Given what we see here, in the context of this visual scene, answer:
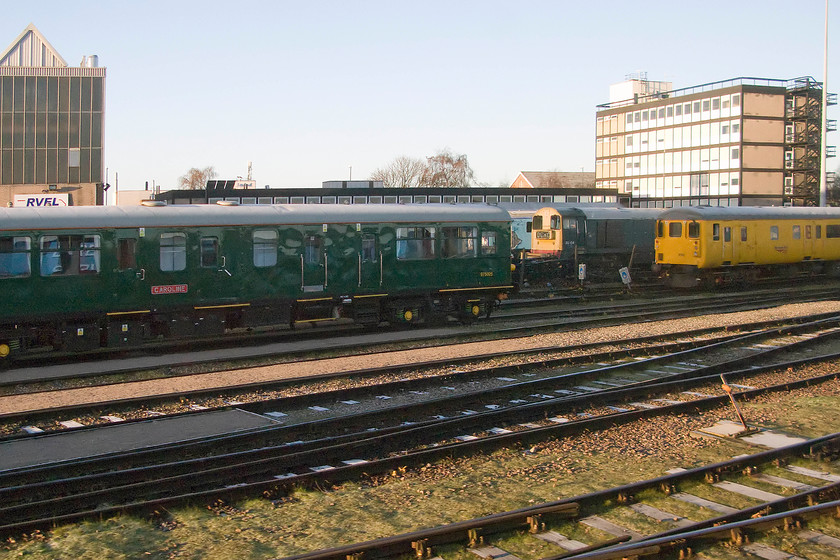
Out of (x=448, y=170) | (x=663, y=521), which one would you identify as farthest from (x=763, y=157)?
(x=663, y=521)

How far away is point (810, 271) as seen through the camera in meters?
36.5

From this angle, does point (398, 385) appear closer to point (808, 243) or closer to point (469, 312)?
point (469, 312)

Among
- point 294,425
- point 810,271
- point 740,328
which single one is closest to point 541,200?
point 810,271

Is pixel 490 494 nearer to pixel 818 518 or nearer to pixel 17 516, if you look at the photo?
A: pixel 818 518

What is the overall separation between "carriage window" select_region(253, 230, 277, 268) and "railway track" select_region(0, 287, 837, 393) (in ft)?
6.78

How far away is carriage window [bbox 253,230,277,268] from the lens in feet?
62.0

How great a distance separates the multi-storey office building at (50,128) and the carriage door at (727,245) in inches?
1762

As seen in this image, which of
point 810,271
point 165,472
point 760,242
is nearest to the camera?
point 165,472

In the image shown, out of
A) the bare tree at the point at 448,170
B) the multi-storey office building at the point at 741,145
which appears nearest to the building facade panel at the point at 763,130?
the multi-storey office building at the point at 741,145

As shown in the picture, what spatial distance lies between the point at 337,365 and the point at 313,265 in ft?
14.6

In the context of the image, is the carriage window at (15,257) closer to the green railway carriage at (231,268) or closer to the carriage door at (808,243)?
the green railway carriage at (231,268)

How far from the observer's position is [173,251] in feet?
58.5

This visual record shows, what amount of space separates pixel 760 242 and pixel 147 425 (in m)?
29.3

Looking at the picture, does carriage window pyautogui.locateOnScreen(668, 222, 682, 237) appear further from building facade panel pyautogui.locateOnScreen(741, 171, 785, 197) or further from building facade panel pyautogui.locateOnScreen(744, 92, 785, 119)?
building facade panel pyautogui.locateOnScreen(744, 92, 785, 119)
